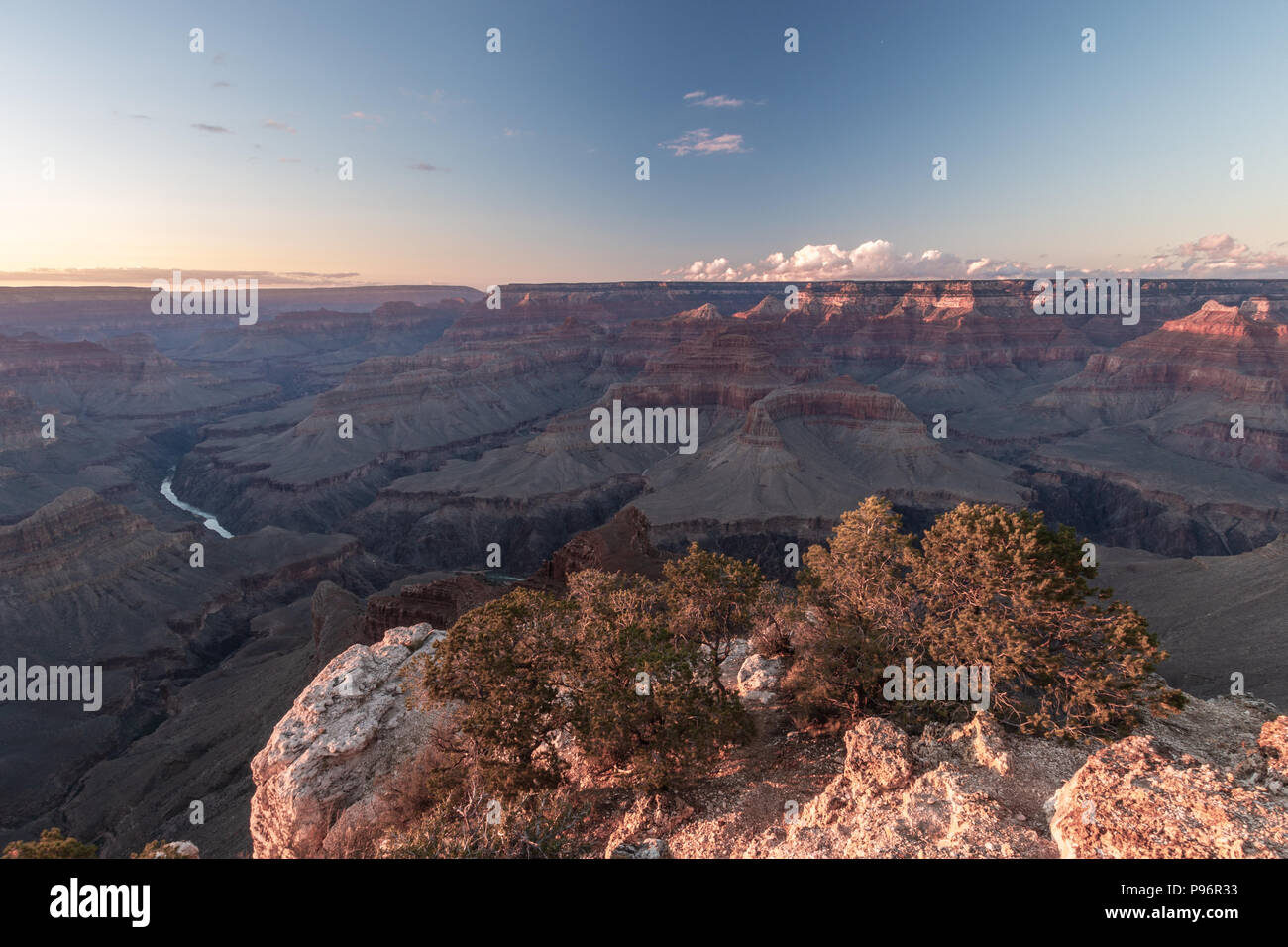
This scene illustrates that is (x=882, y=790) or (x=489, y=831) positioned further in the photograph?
(x=882, y=790)

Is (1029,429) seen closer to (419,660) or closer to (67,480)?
(419,660)

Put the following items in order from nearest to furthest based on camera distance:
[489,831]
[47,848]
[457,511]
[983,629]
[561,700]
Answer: [47,848] → [489,831] → [983,629] → [561,700] → [457,511]

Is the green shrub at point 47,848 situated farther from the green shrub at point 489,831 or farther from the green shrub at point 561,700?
the green shrub at point 561,700

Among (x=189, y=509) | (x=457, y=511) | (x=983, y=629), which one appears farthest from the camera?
(x=189, y=509)

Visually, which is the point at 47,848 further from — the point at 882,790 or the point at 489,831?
the point at 882,790

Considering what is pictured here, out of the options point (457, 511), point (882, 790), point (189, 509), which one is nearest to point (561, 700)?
point (882, 790)

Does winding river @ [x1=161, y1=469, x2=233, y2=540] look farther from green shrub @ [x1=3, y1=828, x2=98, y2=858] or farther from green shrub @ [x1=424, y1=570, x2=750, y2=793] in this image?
green shrub @ [x1=424, y1=570, x2=750, y2=793]

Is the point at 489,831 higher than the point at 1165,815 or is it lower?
lower
